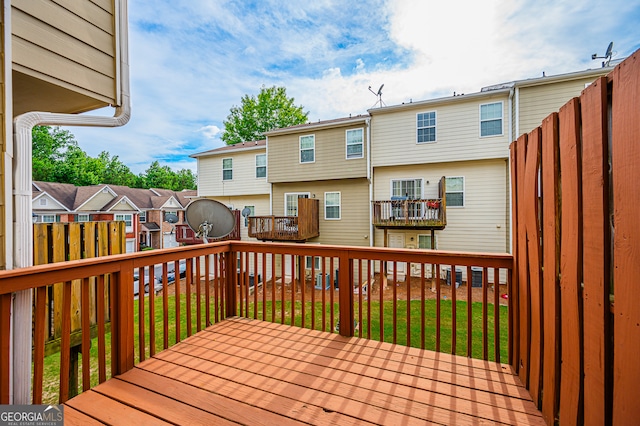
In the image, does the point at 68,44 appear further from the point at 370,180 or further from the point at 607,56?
the point at 607,56

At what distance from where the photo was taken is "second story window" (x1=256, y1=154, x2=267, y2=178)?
479 inches

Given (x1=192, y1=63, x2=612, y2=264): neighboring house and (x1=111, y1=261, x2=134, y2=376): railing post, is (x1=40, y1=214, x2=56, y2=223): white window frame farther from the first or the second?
(x1=111, y1=261, x2=134, y2=376): railing post

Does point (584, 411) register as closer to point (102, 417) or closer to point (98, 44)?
point (102, 417)

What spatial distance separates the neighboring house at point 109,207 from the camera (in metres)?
15.1

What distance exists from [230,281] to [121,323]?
4.27ft

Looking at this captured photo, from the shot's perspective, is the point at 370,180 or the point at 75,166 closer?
the point at 370,180

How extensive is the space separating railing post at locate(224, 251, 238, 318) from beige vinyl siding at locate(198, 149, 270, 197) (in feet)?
29.7

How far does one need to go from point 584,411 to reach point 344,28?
910 cm

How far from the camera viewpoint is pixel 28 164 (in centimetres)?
181

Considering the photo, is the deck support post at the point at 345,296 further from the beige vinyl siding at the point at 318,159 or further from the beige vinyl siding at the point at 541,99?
the beige vinyl siding at the point at 541,99

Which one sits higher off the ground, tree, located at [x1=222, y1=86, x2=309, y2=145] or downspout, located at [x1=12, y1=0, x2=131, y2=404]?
tree, located at [x1=222, y1=86, x2=309, y2=145]

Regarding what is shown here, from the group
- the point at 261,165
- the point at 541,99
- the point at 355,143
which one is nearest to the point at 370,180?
the point at 355,143

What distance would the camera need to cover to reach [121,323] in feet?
6.89

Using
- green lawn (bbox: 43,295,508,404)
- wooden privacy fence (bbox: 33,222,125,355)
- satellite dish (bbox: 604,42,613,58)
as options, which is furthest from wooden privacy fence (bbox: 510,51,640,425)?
satellite dish (bbox: 604,42,613,58)
